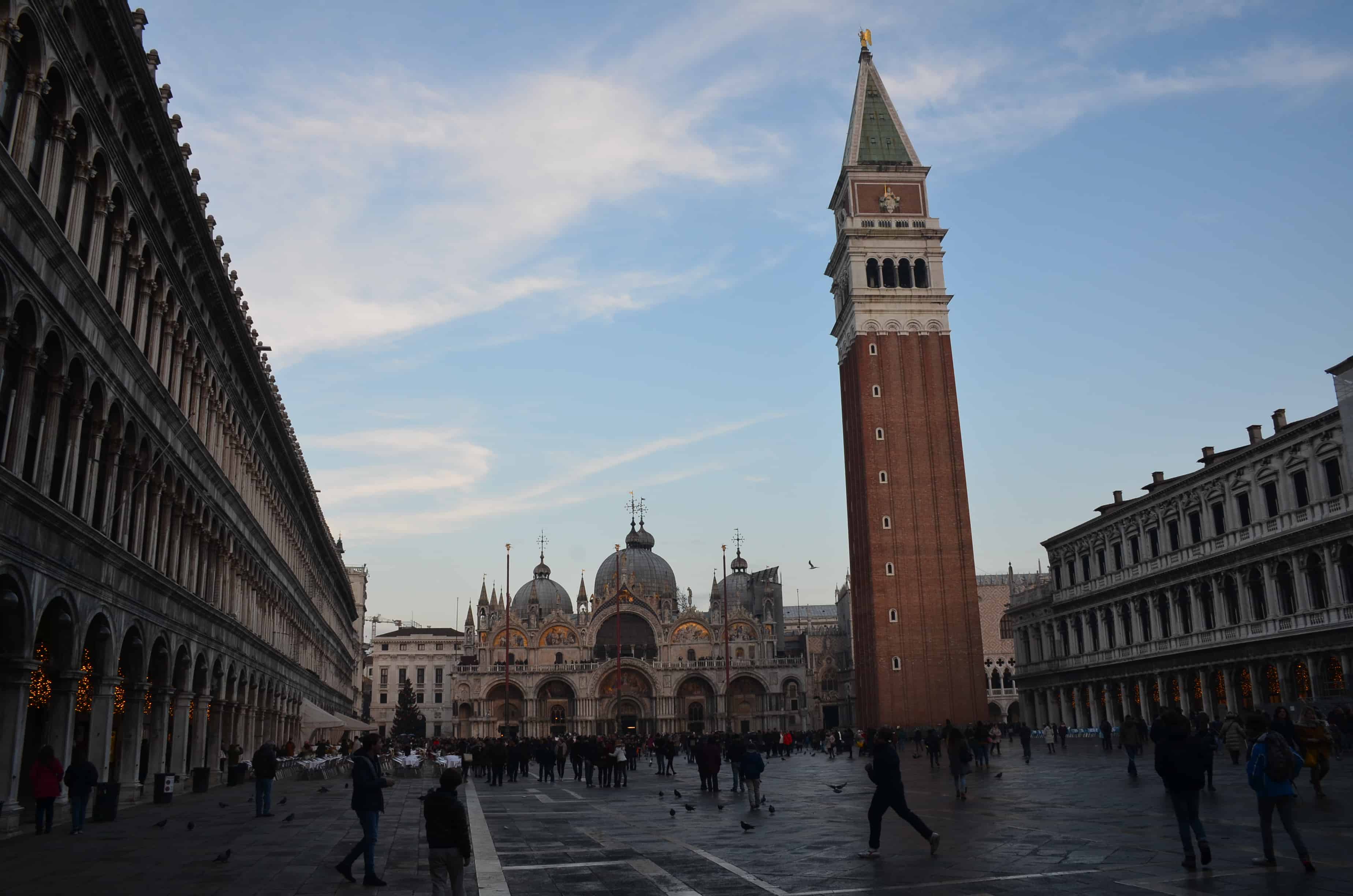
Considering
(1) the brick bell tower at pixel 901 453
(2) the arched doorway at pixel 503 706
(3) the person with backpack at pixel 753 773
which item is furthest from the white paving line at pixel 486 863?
(2) the arched doorway at pixel 503 706

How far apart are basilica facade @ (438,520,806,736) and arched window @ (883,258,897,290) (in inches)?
1217

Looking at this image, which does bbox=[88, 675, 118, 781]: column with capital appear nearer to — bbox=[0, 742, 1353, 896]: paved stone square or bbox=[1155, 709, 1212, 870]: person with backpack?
bbox=[0, 742, 1353, 896]: paved stone square

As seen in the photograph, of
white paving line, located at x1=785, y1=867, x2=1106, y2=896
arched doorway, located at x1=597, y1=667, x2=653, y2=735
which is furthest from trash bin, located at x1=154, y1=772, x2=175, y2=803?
arched doorway, located at x1=597, y1=667, x2=653, y2=735

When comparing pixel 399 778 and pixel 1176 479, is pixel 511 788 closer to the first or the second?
pixel 399 778

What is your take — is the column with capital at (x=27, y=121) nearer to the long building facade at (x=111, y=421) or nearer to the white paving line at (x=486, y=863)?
the long building facade at (x=111, y=421)

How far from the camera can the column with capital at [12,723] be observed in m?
14.7

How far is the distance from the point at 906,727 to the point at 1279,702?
27011 millimetres

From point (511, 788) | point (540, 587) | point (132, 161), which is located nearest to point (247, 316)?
point (132, 161)

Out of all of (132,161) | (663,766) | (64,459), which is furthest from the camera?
(663,766)

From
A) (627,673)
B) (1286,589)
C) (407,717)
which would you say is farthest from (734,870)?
(407,717)

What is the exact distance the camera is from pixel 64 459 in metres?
16.5

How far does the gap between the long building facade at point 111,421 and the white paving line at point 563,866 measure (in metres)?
7.08

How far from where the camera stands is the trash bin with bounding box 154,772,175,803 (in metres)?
21.9

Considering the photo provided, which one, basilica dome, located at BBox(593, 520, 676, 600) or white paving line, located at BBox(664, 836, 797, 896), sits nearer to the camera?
white paving line, located at BBox(664, 836, 797, 896)
